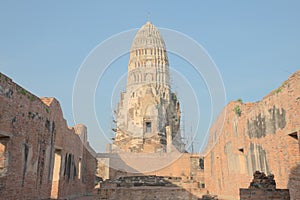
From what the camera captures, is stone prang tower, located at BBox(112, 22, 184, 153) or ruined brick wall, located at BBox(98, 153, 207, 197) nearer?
ruined brick wall, located at BBox(98, 153, 207, 197)

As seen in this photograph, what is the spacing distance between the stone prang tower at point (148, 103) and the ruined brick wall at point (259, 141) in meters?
16.7

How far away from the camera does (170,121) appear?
131 ft

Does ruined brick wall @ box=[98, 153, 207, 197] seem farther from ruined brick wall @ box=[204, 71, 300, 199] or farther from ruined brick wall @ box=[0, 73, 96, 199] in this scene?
ruined brick wall @ box=[0, 73, 96, 199]

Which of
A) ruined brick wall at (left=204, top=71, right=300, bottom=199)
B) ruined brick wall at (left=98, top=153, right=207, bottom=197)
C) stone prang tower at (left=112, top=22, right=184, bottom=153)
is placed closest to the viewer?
ruined brick wall at (left=204, top=71, right=300, bottom=199)

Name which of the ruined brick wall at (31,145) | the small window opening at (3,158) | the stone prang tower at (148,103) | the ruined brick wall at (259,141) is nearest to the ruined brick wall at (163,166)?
the ruined brick wall at (259,141)

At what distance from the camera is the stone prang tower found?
3531 cm

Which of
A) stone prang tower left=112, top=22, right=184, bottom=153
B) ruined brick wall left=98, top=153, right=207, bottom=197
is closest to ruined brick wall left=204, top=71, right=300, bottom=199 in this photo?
ruined brick wall left=98, top=153, right=207, bottom=197

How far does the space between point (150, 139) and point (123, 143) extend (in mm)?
3719

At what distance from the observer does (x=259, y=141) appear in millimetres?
10203

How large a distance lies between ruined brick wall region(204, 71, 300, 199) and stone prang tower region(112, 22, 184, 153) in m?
16.7

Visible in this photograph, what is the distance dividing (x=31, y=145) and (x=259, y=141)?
807cm

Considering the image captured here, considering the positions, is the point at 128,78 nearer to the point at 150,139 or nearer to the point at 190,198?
the point at 150,139

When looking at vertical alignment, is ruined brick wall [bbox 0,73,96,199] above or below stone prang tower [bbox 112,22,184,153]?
below

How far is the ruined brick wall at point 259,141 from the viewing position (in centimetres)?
788
